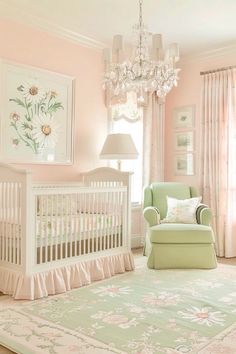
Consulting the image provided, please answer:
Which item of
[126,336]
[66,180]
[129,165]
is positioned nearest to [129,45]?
[129,165]

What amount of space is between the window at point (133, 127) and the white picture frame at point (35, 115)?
0.80 m

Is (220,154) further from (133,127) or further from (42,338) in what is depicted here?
(42,338)

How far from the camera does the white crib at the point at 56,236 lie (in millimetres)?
2773

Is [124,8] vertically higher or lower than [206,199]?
higher

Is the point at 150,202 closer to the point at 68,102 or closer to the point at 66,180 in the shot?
the point at 66,180

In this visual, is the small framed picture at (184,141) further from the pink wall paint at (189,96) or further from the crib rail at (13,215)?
the crib rail at (13,215)

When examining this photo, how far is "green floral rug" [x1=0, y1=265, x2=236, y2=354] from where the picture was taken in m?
1.98

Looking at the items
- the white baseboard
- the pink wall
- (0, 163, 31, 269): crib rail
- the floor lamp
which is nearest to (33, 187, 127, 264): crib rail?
(0, 163, 31, 269): crib rail

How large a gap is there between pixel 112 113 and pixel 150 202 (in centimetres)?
129

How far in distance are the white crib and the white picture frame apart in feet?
2.38

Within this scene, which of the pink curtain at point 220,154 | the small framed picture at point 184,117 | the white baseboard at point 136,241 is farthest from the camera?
the small framed picture at point 184,117

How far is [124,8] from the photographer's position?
355 cm

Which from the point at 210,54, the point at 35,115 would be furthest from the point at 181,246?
the point at 210,54

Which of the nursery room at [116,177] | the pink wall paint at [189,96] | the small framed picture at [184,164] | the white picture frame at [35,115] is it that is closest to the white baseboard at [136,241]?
the nursery room at [116,177]
